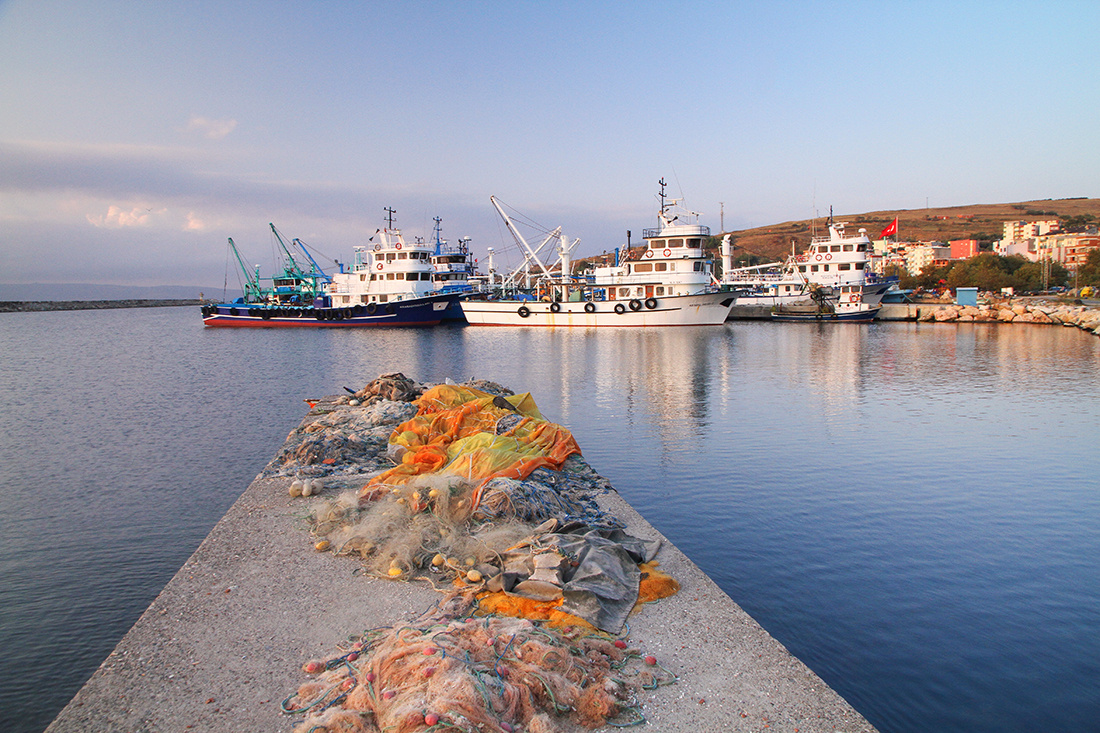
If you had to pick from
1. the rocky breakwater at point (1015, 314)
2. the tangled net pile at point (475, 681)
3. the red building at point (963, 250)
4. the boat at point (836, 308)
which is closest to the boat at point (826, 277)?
the boat at point (836, 308)

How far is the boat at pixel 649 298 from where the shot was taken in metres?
38.1

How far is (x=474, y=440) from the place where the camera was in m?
6.90

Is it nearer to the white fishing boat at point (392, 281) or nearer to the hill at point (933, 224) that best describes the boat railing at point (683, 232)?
the white fishing boat at point (392, 281)

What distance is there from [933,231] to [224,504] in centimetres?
14646

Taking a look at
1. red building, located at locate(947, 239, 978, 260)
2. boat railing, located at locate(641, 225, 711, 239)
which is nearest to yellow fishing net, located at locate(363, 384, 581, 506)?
boat railing, located at locate(641, 225, 711, 239)

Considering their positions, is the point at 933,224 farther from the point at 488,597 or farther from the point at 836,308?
the point at 488,597

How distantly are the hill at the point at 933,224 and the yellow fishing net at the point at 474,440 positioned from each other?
111793mm

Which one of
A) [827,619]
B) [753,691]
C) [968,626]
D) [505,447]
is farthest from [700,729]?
[505,447]

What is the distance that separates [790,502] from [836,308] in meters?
37.4

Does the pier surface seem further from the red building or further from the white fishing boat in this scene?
the red building

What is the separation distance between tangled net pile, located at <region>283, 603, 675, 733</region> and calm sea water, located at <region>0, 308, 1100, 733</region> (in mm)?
2022

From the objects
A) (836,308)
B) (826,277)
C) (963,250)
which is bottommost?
(836,308)

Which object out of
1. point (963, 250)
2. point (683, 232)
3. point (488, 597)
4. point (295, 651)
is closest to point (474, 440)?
point (488, 597)

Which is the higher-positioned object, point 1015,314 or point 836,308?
point 836,308
